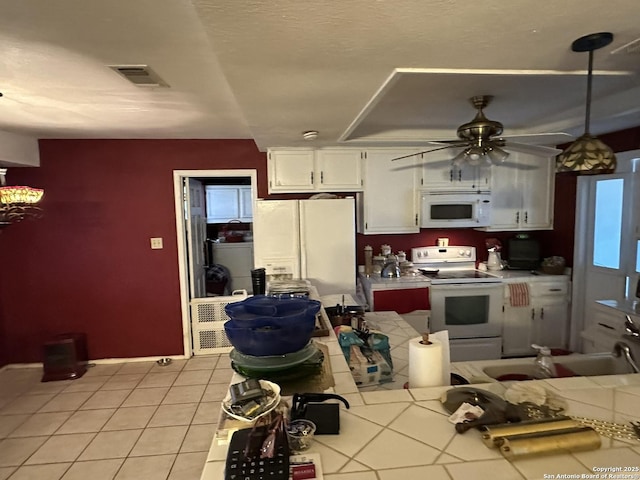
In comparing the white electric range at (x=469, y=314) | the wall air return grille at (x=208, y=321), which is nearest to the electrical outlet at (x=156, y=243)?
the wall air return grille at (x=208, y=321)

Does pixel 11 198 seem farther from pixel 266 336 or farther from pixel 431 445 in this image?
pixel 431 445

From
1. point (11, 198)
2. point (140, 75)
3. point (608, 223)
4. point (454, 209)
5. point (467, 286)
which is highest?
point (140, 75)

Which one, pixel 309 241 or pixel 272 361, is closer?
pixel 272 361

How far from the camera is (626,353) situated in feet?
5.30

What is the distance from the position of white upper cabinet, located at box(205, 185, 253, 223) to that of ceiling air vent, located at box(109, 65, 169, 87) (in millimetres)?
3927

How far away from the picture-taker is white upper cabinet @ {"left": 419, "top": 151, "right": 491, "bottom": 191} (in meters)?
3.76

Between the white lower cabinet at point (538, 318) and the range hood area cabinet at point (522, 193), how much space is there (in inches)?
25.1

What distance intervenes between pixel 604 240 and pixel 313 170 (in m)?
2.83

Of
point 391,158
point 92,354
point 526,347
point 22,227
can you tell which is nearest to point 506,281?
point 526,347

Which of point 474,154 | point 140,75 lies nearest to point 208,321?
point 140,75

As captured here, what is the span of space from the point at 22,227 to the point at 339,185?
3.20m

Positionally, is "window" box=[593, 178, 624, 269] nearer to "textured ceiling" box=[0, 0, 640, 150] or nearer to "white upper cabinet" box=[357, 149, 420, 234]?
"textured ceiling" box=[0, 0, 640, 150]

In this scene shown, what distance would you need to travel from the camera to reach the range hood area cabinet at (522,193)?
387 centimetres

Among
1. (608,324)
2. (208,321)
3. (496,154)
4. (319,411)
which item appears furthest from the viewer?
(208,321)
